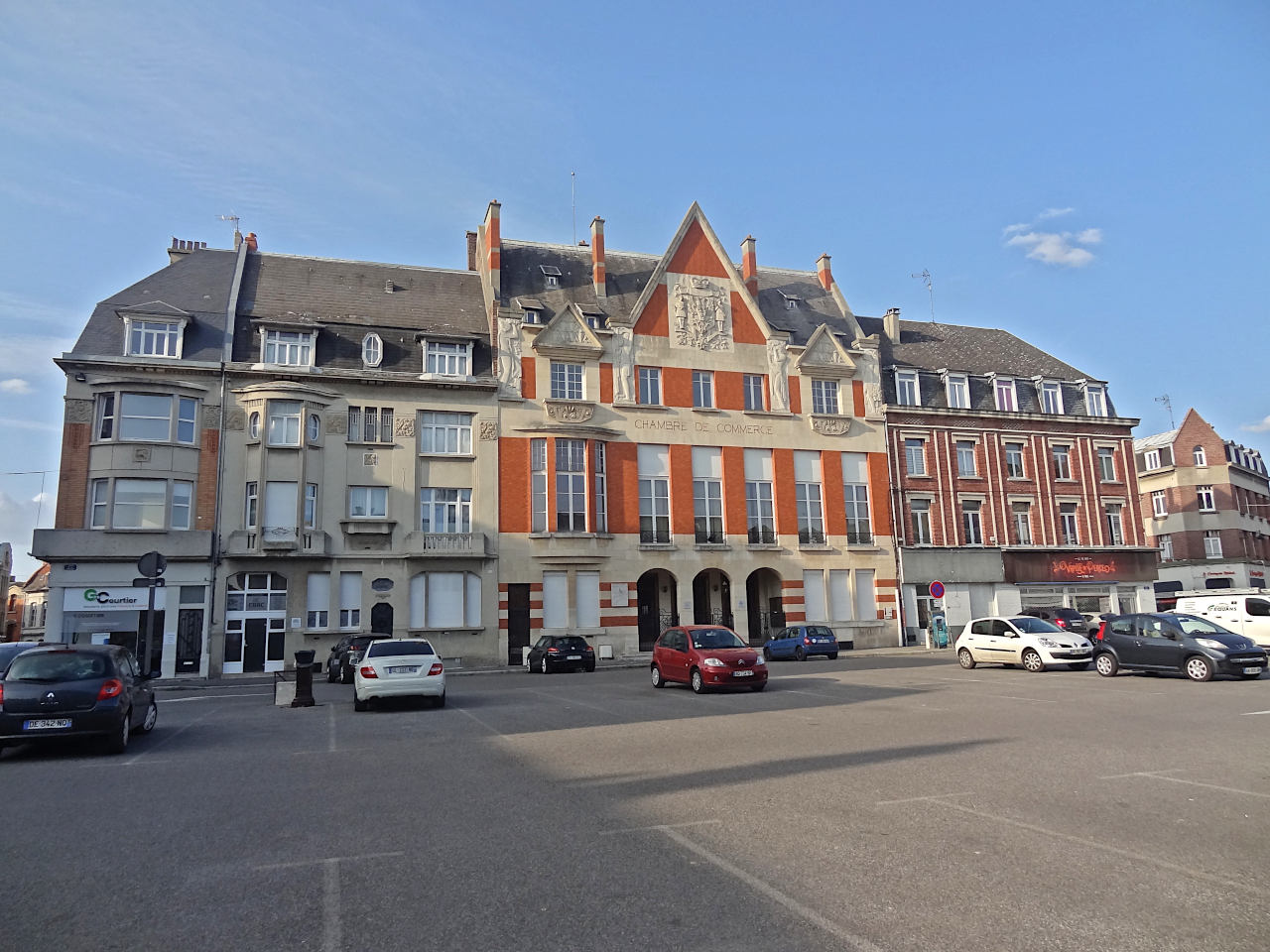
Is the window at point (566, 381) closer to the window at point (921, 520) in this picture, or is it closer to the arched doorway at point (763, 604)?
the arched doorway at point (763, 604)

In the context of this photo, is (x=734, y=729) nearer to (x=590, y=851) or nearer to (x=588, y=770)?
(x=588, y=770)

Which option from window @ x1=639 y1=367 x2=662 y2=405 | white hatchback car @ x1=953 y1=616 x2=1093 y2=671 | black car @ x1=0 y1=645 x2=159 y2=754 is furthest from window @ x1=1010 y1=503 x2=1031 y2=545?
black car @ x1=0 y1=645 x2=159 y2=754

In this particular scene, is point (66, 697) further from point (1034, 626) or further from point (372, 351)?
point (372, 351)

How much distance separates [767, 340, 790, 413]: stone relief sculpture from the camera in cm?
4225

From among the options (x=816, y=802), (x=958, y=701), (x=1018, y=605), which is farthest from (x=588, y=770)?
→ (x=1018, y=605)

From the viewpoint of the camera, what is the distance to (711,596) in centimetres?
4194

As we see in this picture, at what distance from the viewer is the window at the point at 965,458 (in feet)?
148

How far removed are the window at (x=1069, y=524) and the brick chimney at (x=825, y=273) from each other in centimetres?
1737

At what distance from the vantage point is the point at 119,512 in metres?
32.1

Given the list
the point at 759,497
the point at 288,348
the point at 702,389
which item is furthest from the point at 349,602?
the point at 759,497

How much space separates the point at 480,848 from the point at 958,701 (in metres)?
12.3

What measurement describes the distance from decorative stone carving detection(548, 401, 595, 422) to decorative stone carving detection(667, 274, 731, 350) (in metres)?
5.72

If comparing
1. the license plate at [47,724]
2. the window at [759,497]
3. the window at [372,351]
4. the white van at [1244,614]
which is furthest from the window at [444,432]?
the white van at [1244,614]

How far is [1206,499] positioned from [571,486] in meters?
47.2
